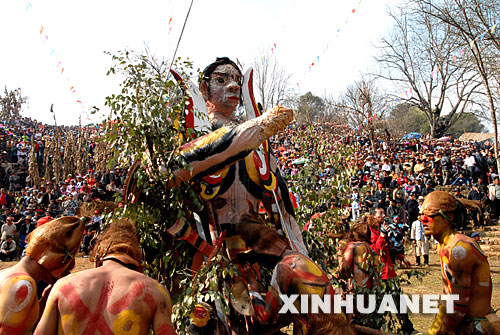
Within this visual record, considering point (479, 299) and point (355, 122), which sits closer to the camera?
point (479, 299)

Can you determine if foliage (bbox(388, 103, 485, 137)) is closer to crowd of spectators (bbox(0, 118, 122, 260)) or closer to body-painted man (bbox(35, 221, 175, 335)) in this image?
crowd of spectators (bbox(0, 118, 122, 260))

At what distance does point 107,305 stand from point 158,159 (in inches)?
50.7

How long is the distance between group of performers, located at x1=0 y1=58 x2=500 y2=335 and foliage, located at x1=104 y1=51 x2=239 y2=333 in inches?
6.4

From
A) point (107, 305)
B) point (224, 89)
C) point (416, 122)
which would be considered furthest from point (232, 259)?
point (416, 122)

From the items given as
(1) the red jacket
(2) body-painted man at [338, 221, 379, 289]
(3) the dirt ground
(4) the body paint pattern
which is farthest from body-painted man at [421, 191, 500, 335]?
(1) the red jacket

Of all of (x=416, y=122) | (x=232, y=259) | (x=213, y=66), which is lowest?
(x=232, y=259)

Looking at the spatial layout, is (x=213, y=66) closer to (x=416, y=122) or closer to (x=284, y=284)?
(x=284, y=284)

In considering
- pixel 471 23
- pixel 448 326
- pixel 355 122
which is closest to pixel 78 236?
pixel 448 326

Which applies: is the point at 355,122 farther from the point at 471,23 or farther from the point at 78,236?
the point at 78,236

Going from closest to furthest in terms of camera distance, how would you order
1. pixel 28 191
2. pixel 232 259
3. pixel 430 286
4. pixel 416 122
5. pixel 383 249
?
pixel 232 259, pixel 383 249, pixel 430 286, pixel 28 191, pixel 416 122

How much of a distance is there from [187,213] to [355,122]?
32687 millimetres

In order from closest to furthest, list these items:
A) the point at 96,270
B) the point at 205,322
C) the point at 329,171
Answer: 1. the point at 96,270
2. the point at 205,322
3. the point at 329,171

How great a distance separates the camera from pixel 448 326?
→ 11.8 ft

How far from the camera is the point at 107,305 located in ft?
7.93
